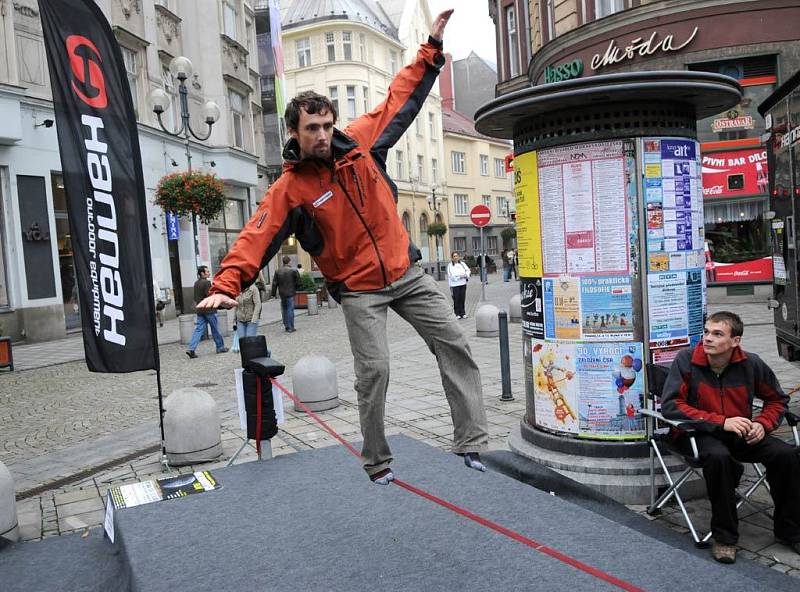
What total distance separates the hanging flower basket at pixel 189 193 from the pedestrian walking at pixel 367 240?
14.6m

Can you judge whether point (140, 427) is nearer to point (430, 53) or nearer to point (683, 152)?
point (430, 53)

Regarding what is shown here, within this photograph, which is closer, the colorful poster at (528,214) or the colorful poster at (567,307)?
the colorful poster at (567,307)

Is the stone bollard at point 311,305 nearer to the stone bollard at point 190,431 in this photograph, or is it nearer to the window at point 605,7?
the window at point 605,7

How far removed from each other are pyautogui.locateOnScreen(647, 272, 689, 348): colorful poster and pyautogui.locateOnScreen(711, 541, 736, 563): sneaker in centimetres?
143

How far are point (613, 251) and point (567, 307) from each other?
0.51m

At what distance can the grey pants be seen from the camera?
4055mm

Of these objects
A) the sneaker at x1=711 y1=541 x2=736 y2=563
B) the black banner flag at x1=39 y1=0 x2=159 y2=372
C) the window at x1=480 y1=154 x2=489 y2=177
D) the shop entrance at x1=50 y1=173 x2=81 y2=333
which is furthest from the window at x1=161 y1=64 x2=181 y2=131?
the window at x1=480 y1=154 x2=489 y2=177

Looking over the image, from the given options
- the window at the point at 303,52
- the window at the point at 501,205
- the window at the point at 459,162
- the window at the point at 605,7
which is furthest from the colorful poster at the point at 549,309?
the window at the point at 501,205

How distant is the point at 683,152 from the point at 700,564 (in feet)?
9.34

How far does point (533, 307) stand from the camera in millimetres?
5238

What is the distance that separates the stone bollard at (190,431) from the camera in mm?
6293

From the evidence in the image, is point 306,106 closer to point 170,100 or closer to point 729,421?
point 729,421

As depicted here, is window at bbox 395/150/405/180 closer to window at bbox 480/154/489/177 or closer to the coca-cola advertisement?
window at bbox 480/154/489/177

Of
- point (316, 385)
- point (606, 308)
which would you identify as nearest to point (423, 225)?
point (316, 385)
